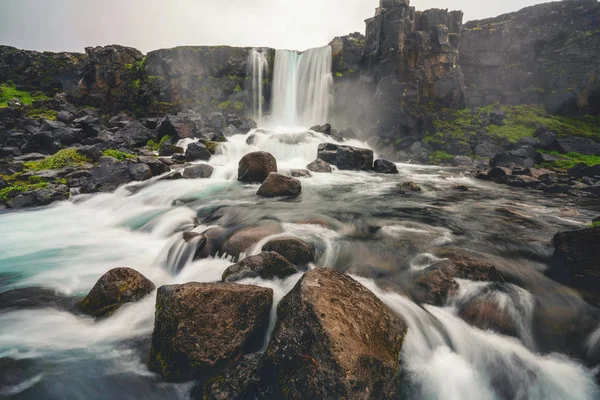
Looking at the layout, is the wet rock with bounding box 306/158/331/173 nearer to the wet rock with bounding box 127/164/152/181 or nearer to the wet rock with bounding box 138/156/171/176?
the wet rock with bounding box 138/156/171/176

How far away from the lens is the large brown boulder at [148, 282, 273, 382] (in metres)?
2.93

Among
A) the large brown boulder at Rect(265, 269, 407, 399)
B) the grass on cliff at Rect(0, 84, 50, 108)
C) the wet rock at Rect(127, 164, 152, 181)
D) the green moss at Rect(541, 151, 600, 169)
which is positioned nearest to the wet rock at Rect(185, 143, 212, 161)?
the wet rock at Rect(127, 164, 152, 181)

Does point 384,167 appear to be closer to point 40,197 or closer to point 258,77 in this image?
point 40,197

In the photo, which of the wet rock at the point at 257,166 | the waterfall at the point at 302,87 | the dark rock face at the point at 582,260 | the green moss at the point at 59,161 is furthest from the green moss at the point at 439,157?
the green moss at the point at 59,161

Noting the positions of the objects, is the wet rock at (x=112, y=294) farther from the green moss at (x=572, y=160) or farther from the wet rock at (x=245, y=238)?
the green moss at (x=572, y=160)

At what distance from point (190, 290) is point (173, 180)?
34.3 ft

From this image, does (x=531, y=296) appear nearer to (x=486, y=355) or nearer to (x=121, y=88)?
(x=486, y=355)

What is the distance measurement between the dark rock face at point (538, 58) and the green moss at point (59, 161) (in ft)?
156

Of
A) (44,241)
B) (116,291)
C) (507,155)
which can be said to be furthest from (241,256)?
(507,155)

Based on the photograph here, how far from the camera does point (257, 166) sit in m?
12.4

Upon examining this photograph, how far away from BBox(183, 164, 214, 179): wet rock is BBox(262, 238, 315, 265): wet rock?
9.45 metres

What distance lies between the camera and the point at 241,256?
18.1 ft

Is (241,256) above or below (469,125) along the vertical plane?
below

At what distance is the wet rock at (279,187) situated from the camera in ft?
32.5
